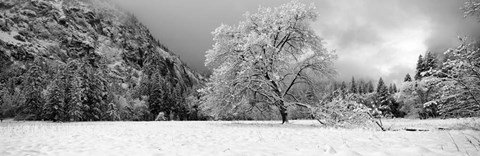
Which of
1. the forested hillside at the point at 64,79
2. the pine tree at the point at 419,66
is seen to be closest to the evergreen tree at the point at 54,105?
the forested hillside at the point at 64,79

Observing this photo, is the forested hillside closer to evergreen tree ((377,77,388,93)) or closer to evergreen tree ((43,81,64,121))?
evergreen tree ((43,81,64,121))

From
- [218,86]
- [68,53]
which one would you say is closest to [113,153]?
[218,86]

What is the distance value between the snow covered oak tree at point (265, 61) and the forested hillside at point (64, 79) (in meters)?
25.8

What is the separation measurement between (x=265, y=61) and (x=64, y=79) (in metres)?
49.3

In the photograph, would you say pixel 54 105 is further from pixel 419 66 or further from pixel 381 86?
pixel 381 86

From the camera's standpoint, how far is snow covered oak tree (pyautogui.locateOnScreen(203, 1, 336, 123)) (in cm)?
1922

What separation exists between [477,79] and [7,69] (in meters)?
156

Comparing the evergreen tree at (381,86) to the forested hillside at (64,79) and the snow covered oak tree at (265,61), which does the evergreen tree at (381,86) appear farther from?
the snow covered oak tree at (265,61)

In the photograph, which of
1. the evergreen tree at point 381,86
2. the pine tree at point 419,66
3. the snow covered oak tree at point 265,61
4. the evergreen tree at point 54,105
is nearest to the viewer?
the snow covered oak tree at point 265,61

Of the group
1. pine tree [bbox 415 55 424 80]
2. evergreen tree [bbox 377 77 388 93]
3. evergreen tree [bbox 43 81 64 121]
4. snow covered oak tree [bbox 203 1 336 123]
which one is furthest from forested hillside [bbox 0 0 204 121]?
evergreen tree [bbox 377 77 388 93]

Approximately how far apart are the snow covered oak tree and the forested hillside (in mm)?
25793

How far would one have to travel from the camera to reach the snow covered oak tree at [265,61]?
63.1 ft

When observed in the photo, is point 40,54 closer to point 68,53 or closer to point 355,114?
point 68,53

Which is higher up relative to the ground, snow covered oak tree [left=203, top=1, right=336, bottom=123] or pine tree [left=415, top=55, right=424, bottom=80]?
pine tree [left=415, top=55, right=424, bottom=80]
